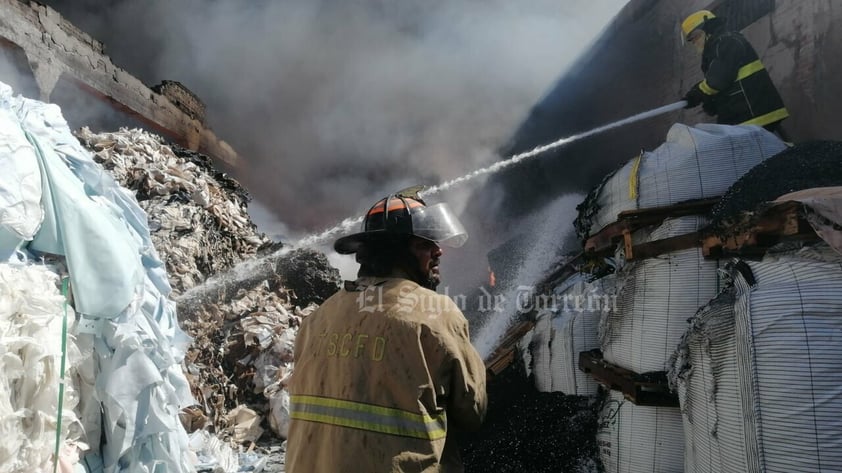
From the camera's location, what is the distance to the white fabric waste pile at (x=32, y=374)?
158 cm

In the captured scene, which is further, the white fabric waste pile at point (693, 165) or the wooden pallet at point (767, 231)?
the white fabric waste pile at point (693, 165)

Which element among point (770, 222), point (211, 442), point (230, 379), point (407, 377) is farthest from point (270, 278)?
point (770, 222)

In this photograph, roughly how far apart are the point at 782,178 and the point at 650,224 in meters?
0.64

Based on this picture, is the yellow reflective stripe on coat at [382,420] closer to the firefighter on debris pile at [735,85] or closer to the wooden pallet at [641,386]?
the wooden pallet at [641,386]

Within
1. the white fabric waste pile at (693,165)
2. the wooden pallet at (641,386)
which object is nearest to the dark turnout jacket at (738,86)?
the white fabric waste pile at (693,165)

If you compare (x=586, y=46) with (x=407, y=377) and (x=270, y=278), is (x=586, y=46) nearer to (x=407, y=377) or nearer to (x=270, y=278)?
(x=270, y=278)

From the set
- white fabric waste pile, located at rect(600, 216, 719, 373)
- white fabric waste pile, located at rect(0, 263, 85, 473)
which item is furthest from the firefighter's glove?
white fabric waste pile, located at rect(0, 263, 85, 473)

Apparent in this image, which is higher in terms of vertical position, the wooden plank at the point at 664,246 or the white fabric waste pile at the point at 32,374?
the wooden plank at the point at 664,246

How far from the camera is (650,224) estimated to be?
252cm

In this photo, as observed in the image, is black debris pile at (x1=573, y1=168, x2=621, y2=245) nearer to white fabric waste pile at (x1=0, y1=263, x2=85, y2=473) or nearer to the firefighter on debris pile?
the firefighter on debris pile

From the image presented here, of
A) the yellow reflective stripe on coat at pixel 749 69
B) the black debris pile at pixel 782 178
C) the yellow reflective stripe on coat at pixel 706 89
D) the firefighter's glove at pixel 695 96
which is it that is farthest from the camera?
the firefighter's glove at pixel 695 96

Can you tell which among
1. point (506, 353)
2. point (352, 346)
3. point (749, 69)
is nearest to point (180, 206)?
point (506, 353)

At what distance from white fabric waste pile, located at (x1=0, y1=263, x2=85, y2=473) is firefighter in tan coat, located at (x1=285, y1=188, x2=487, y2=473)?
87 cm

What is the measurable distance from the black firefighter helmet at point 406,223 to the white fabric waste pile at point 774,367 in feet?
3.37
